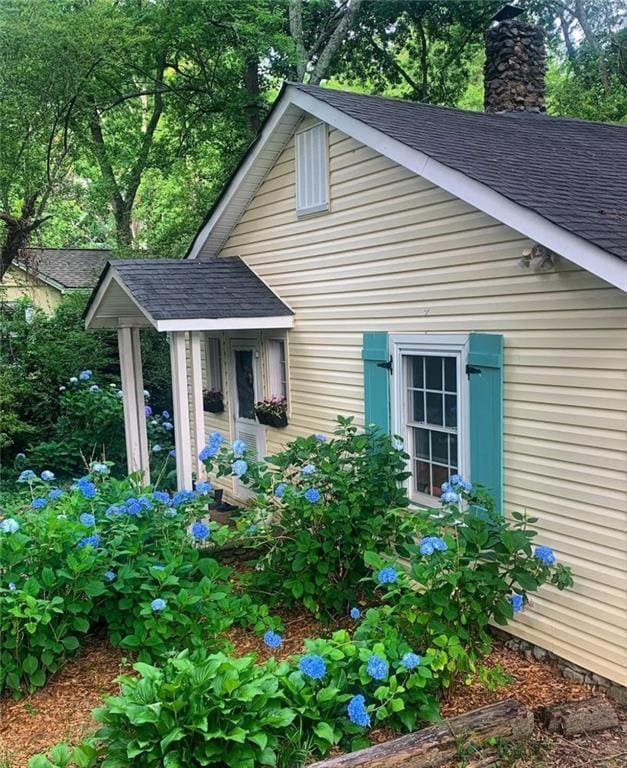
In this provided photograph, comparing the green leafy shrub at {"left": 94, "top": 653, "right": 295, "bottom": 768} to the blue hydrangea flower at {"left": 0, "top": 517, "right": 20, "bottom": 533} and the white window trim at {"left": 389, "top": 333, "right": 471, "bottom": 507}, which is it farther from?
the white window trim at {"left": 389, "top": 333, "right": 471, "bottom": 507}

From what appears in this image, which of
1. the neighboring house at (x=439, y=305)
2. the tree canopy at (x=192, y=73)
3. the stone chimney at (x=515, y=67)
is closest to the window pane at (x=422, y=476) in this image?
the neighboring house at (x=439, y=305)

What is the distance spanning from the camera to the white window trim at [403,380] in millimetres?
5367

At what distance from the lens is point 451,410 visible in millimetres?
5598

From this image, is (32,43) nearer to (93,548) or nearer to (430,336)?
(430,336)

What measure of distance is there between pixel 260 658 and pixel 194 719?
177 cm

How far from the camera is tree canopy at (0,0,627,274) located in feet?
43.0

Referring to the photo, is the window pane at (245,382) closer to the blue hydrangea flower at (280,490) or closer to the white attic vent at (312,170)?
the white attic vent at (312,170)

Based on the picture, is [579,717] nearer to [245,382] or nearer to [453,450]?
[453,450]

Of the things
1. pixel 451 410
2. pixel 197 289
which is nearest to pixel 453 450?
pixel 451 410

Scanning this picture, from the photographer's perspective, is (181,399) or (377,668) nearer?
(377,668)

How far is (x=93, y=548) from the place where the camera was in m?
4.22

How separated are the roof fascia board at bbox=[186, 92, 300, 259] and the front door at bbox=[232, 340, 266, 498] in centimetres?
148

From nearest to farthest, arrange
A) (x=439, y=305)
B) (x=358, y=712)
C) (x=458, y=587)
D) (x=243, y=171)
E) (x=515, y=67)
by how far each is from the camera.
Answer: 1. (x=358, y=712)
2. (x=458, y=587)
3. (x=439, y=305)
4. (x=243, y=171)
5. (x=515, y=67)

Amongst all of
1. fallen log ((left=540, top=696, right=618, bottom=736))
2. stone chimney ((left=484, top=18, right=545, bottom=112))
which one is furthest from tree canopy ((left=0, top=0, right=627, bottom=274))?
fallen log ((left=540, top=696, right=618, bottom=736))
